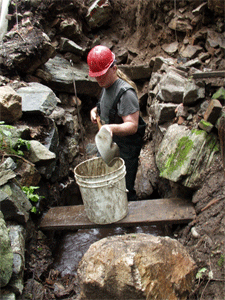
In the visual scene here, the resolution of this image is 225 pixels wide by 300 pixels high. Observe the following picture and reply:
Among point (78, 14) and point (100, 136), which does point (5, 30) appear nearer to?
point (78, 14)

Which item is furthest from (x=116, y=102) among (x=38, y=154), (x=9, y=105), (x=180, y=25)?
(x=180, y=25)

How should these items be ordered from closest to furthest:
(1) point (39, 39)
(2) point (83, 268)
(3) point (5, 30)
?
(2) point (83, 268) < (1) point (39, 39) < (3) point (5, 30)

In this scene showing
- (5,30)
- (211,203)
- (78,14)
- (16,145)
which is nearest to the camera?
(211,203)

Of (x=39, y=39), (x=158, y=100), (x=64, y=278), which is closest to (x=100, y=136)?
(x=64, y=278)

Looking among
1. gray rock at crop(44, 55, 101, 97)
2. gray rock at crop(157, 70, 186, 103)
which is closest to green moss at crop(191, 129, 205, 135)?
gray rock at crop(157, 70, 186, 103)

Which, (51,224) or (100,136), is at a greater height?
(100,136)

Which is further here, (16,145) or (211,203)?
(16,145)

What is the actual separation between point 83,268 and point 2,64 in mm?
4174

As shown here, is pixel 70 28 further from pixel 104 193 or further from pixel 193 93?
pixel 104 193

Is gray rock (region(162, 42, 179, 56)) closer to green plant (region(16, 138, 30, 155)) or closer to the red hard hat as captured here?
the red hard hat

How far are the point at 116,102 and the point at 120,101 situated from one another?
6 cm

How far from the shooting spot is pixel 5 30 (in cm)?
535

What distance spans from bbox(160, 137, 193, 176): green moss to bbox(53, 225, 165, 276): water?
1081 mm

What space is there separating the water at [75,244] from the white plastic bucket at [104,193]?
0.72 meters
